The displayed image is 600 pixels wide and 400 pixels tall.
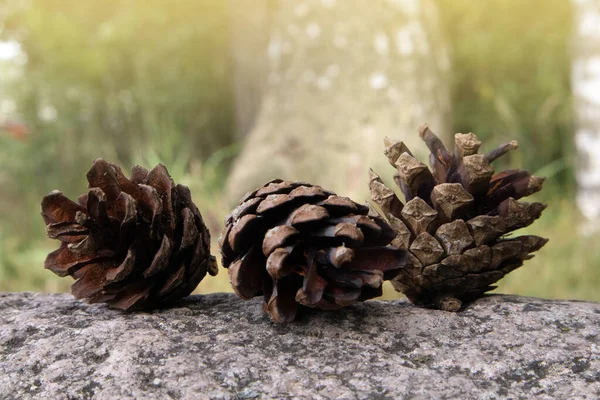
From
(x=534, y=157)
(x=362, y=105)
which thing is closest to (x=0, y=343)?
(x=362, y=105)

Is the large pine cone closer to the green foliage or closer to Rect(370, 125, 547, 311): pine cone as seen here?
Rect(370, 125, 547, 311): pine cone

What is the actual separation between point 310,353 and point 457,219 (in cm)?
32

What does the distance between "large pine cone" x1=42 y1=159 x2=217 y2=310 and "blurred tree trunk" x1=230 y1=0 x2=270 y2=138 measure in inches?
145

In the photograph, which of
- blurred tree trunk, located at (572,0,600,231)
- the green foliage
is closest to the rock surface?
blurred tree trunk, located at (572,0,600,231)

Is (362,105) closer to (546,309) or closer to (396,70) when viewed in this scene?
(396,70)

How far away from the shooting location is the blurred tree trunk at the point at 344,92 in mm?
3408

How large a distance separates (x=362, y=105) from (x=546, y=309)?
2.64m

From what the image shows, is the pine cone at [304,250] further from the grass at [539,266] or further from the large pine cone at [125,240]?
the grass at [539,266]

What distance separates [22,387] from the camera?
75 centimetres

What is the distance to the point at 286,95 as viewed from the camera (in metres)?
3.69

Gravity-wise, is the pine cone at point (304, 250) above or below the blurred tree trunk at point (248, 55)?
below

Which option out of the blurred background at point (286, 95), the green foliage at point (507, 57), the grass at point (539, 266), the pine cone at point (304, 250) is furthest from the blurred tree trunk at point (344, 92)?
the pine cone at point (304, 250)

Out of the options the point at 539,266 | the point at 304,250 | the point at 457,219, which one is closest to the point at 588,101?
the point at 539,266

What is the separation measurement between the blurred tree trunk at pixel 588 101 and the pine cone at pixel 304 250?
274cm
